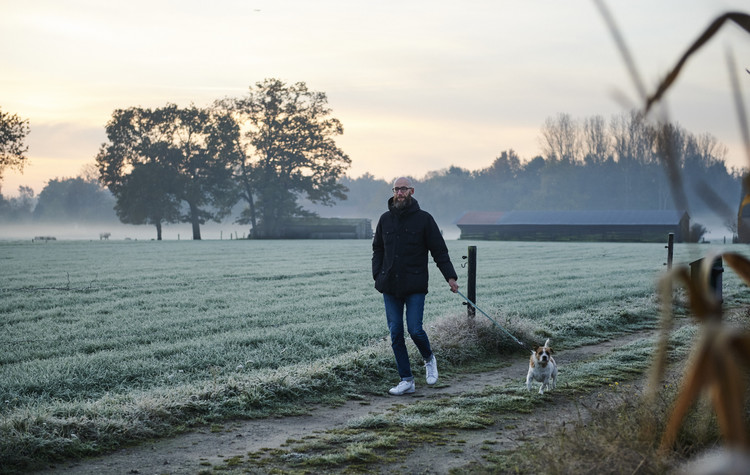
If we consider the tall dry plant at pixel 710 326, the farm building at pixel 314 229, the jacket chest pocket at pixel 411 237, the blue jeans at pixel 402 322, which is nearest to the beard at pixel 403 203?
the jacket chest pocket at pixel 411 237

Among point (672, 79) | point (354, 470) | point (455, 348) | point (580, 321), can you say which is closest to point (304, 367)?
point (455, 348)

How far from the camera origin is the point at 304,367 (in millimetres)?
9273

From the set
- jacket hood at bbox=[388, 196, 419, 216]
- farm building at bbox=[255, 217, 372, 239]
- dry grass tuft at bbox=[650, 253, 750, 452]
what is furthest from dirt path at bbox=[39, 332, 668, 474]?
farm building at bbox=[255, 217, 372, 239]

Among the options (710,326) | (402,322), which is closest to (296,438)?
(402,322)

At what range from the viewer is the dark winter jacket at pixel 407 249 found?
8594mm

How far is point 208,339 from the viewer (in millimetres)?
12672

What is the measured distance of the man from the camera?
338 inches

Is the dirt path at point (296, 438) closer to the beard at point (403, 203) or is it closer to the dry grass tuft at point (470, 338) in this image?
the dry grass tuft at point (470, 338)

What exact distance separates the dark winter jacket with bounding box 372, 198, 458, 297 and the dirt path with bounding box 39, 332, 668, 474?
1.33 m

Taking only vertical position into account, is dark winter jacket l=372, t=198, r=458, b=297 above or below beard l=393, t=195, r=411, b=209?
below

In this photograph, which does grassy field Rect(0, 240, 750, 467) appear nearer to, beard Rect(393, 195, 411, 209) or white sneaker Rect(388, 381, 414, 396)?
white sneaker Rect(388, 381, 414, 396)

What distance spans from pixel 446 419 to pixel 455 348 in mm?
3596

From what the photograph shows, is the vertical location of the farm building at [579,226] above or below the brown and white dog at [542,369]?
above

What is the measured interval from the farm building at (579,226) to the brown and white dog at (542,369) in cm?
7080
